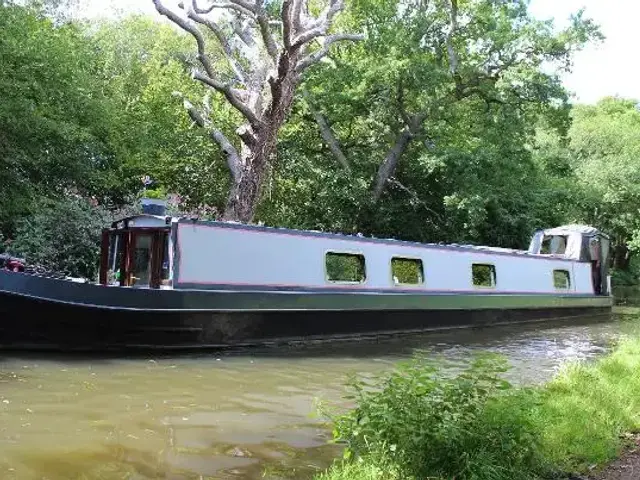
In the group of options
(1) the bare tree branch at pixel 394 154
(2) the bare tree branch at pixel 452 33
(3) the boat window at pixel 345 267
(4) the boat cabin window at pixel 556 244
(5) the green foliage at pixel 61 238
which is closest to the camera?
(3) the boat window at pixel 345 267

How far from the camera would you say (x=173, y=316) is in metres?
9.48

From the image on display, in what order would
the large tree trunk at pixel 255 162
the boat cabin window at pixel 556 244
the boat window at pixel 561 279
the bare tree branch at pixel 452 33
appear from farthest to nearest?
the boat cabin window at pixel 556 244 → the bare tree branch at pixel 452 33 → the boat window at pixel 561 279 → the large tree trunk at pixel 255 162

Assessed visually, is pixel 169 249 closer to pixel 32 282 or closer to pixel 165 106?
pixel 32 282

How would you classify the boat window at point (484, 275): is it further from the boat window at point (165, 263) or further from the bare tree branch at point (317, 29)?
the boat window at point (165, 263)

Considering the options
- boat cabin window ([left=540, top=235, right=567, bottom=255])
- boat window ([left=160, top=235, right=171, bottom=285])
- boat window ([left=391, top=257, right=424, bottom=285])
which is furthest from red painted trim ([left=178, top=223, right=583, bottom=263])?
boat cabin window ([left=540, top=235, right=567, bottom=255])

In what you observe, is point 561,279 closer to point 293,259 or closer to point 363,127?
point 363,127

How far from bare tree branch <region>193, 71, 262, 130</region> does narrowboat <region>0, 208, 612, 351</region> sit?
3.32 metres

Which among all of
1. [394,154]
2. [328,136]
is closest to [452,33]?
[394,154]

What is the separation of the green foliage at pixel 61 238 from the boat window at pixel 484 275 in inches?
332

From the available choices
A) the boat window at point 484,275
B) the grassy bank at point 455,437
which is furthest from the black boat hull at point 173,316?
the grassy bank at point 455,437

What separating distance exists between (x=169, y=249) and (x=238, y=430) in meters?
4.55

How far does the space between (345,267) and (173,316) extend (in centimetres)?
397

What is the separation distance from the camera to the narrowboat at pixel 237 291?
899 centimetres

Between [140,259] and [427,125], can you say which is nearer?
[140,259]
